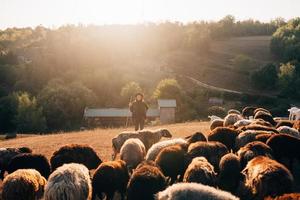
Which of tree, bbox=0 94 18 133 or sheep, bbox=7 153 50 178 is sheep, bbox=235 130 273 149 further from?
tree, bbox=0 94 18 133

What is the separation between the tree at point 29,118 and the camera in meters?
63.2

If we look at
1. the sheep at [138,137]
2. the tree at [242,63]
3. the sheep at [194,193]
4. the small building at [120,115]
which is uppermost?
the sheep at [194,193]

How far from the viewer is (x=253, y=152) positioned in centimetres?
1488

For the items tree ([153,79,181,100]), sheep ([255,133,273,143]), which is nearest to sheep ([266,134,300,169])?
sheep ([255,133,273,143])

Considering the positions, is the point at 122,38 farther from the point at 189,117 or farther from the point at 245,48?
the point at 189,117

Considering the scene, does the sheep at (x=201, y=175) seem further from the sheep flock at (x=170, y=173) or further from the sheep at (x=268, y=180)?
the sheep at (x=268, y=180)

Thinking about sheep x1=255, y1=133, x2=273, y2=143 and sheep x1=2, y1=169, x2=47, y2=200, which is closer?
sheep x1=2, y1=169, x2=47, y2=200

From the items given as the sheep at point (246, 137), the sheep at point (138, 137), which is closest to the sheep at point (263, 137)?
the sheep at point (246, 137)

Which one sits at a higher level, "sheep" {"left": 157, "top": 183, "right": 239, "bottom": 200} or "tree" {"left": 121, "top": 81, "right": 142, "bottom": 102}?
"sheep" {"left": 157, "top": 183, "right": 239, "bottom": 200}

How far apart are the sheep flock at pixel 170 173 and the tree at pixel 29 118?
47689 millimetres

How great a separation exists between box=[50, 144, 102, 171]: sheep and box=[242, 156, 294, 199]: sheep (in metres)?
6.70

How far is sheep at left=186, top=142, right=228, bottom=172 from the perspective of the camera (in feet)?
50.4

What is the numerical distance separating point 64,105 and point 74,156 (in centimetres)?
5529

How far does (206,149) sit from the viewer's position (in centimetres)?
1570
